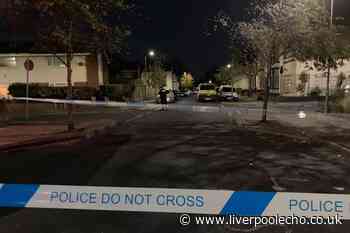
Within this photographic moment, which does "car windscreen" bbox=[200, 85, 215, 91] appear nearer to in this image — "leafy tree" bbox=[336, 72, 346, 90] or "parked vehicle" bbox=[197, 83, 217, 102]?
"parked vehicle" bbox=[197, 83, 217, 102]

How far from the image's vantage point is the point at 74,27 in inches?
582

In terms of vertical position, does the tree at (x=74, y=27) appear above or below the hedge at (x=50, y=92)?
above

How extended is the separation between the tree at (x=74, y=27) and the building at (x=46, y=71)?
30041 millimetres

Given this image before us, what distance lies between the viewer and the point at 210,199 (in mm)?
4242

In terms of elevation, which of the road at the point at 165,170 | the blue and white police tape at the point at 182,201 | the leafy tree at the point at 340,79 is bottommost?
the road at the point at 165,170

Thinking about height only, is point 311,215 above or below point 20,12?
below

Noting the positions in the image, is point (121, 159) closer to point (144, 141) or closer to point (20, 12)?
point (144, 141)

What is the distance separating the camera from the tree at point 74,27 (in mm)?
13719

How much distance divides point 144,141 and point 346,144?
6469 millimetres

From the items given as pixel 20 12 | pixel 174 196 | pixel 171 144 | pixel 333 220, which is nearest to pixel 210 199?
pixel 174 196

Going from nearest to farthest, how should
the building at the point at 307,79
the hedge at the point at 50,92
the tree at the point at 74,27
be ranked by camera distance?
1. the tree at the point at 74,27
2. the hedge at the point at 50,92
3. the building at the point at 307,79

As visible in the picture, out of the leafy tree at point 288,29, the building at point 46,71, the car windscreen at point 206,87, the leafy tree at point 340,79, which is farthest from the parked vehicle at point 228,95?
the leafy tree at point 288,29

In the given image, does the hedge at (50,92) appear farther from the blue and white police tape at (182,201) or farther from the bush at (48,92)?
the blue and white police tape at (182,201)

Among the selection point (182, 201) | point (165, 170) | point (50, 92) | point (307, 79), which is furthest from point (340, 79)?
point (182, 201)
